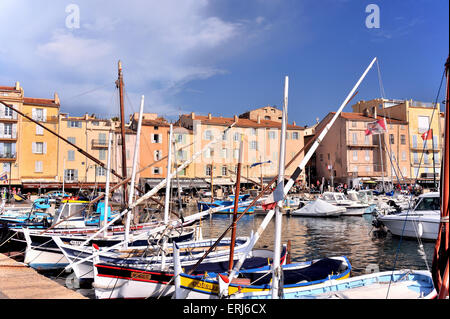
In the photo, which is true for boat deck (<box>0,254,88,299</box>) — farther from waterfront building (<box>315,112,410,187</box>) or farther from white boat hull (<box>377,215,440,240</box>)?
waterfront building (<box>315,112,410,187</box>)

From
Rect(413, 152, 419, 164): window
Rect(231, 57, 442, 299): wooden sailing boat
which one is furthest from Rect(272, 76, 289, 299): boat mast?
Rect(413, 152, 419, 164): window

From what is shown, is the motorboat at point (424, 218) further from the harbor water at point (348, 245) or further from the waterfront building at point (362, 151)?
the waterfront building at point (362, 151)

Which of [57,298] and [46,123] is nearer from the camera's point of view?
[57,298]

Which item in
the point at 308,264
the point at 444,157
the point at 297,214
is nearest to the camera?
the point at 444,157

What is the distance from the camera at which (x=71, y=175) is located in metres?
58.3

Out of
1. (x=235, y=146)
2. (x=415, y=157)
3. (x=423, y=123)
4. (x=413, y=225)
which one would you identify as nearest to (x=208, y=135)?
(x=235, y=146)

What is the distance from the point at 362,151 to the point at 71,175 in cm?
4815

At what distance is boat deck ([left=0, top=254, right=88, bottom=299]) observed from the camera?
9.33 m

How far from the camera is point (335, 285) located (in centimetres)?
1077

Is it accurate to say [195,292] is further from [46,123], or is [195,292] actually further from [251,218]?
[46,123]

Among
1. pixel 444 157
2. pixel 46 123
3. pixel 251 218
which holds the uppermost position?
pixel 46 123

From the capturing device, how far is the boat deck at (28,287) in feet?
30.6
